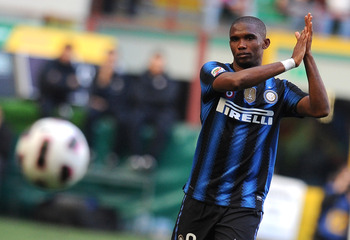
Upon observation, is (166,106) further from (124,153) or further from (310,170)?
(310,170)

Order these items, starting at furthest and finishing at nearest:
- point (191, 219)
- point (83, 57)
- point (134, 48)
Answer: point (134, 48) → point (83, 57) → point (191, 219)

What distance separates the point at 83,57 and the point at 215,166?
946cm

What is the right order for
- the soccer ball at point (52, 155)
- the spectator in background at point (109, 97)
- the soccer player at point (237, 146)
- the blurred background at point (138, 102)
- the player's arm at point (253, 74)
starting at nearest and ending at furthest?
1. the player's arm at point (253, 74)
2. the soccer player at point (237, 146)
3. the soccer ball at point (52, 155)
4. the blurred background at point (138, 102)
5. the spectator in background at point (109, 97)

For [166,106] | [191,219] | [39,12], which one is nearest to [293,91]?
[191,219]

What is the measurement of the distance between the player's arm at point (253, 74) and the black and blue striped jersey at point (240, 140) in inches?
8.1

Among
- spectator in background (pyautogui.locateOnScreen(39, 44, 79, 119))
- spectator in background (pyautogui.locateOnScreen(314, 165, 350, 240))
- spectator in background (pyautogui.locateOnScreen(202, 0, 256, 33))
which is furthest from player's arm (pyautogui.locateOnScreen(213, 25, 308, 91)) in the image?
spectator in background (pyautogui.locateOnScreen(202, 0, 256, 33))

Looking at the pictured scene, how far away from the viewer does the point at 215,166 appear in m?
5.10

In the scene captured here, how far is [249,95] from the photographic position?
5.04 metres

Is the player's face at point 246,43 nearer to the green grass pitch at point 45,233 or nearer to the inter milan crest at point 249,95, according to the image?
the inter milan crest at point 249,95

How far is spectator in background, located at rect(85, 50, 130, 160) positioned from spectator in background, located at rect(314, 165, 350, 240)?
344 centimetres

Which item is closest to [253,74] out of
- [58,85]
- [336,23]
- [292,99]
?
[292,99]

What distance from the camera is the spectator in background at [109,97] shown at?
12.2 meters

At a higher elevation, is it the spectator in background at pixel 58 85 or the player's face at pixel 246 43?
the player's face at pixel 246 43

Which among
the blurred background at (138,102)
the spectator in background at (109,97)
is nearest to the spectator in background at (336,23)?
the blurred background at (138,102)
